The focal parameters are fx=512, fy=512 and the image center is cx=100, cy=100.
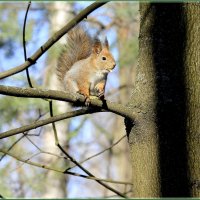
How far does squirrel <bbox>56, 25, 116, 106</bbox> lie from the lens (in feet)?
6.38

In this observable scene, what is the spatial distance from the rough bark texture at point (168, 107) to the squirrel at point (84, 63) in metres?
0.66

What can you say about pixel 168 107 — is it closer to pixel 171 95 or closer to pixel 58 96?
pixel 171 95

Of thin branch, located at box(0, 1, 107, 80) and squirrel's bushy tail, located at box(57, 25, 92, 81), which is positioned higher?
squirrel's bushy tail, located at box(57, 25, 92, 81)

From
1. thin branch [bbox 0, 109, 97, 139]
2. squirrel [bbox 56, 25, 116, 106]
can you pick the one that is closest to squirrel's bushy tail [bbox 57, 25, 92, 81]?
squirrel [bbox 56, 25, 116, 106]

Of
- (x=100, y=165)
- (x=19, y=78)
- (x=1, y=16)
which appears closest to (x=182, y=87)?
(x=19, y=78)

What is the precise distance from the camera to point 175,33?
1.20 meters

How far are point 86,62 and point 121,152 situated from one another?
4240mm

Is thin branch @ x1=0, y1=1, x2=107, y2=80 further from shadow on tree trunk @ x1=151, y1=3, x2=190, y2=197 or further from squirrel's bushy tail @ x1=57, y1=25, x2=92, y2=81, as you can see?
squirrel's bushy tail @ x1=57, y1=25, x2=92, y2=81

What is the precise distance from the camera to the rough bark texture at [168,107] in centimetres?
113

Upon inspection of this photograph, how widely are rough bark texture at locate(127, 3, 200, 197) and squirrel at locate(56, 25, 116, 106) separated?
662mm

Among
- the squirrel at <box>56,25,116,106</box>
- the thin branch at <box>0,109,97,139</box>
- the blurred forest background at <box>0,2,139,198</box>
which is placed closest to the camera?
the thin branch at <box>0,109,97,139</box>

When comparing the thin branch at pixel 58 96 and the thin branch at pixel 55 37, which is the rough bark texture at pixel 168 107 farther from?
the thin branch at pixel 55 37

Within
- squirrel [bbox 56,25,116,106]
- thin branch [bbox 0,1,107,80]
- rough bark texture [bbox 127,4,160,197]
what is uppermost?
squirrel [bbox 56,25,116,106]

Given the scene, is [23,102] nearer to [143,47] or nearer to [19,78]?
[19,78]
